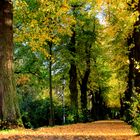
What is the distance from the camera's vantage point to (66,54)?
3706cm

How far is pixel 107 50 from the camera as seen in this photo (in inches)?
1614

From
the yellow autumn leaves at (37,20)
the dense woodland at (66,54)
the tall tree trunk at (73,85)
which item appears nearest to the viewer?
the dense woodland at (66,54)

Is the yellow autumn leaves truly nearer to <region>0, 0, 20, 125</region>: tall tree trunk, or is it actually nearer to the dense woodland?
the dense woodland

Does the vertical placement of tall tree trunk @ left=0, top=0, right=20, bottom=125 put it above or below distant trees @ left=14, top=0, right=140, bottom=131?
below

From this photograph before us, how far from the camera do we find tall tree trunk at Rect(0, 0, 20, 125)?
16.6m

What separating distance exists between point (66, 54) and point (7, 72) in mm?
20374

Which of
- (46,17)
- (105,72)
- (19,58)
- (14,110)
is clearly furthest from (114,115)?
(14,110)

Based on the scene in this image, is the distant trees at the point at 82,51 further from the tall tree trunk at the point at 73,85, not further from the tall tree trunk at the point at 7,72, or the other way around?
the tall tree trunk at the point at 7,72

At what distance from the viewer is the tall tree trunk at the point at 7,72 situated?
54.6 ft

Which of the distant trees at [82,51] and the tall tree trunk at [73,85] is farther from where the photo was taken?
the tall tree trunk at [73,85]

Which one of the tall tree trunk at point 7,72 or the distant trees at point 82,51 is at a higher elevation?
the distant trees at point 82,51

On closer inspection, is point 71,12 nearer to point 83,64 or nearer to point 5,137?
point 83,64

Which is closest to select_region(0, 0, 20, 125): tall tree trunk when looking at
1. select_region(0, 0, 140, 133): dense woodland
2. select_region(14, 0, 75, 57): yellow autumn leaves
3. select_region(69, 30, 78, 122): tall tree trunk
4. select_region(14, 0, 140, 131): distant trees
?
select_region(0, 0, 140, 133): dense woodland

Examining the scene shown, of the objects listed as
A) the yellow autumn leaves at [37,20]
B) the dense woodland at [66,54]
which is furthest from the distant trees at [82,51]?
the yellow autumn leaves at [37,20]
